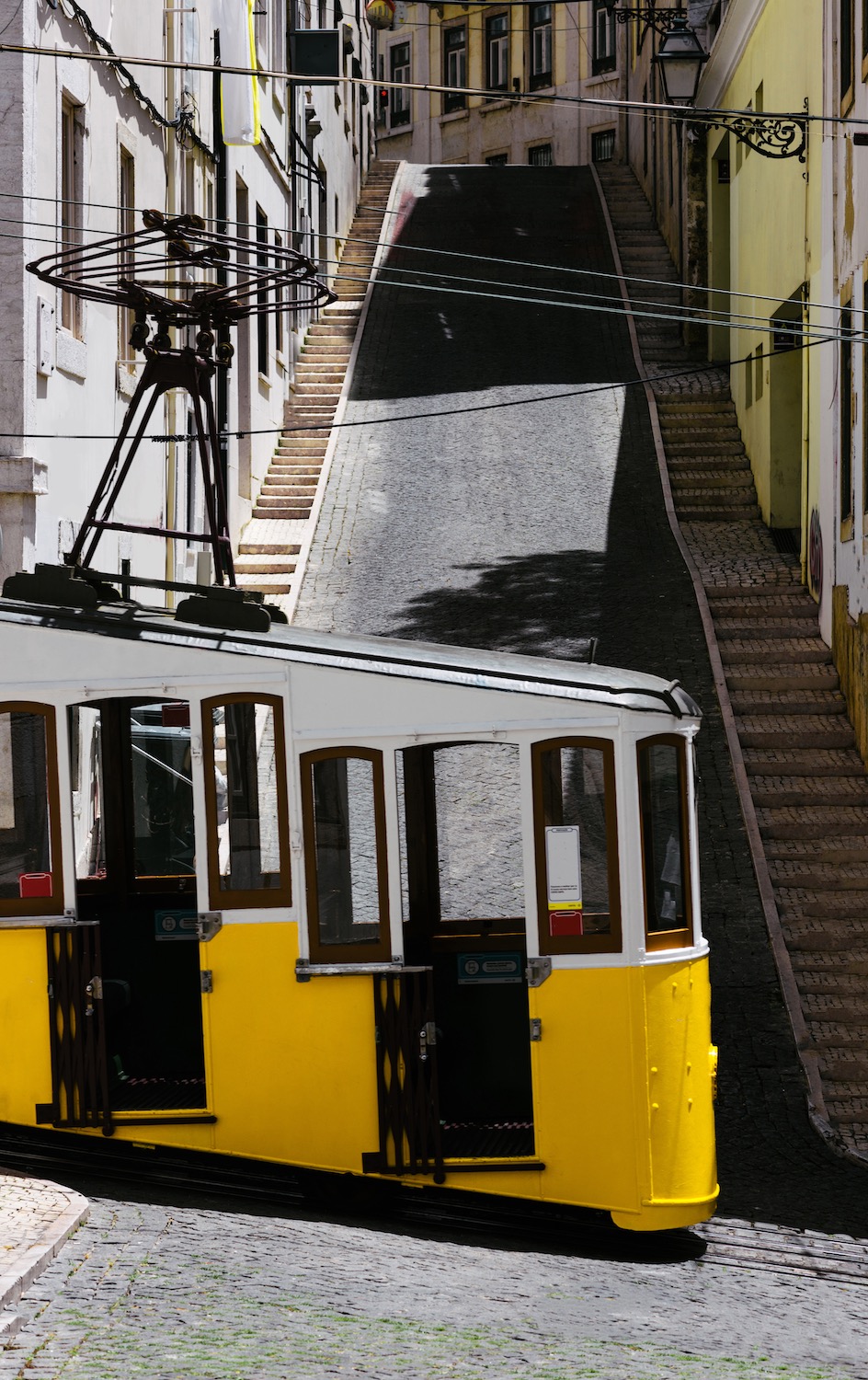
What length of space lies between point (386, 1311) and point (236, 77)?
17.4 m

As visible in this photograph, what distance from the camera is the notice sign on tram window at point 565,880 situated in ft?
26.0

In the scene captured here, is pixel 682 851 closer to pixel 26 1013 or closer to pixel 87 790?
pixel 87 790

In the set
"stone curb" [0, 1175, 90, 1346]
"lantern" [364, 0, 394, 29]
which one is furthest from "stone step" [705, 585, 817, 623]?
"lantern" [364, 0, 394, 29]

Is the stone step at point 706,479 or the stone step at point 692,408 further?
the stone step at point 692,408

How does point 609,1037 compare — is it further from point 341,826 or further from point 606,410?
point 606,410

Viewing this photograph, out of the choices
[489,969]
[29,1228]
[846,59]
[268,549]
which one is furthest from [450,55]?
[29,1228]

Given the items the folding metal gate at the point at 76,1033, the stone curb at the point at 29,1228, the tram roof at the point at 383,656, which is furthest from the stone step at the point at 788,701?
the stone curb at the point at 29,1228

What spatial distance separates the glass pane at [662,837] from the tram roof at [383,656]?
25 centimetres

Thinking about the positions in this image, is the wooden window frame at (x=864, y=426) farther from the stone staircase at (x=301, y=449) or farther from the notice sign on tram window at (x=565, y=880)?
the notice sign on tram window at (x=565, y=880)

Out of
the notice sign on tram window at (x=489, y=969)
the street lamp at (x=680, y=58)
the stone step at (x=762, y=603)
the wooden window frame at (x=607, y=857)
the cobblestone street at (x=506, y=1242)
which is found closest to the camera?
the cobblestone street at (x=506, y=1242)

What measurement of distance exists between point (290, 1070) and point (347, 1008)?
0.42 metres

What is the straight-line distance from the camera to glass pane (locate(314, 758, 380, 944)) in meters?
8.03

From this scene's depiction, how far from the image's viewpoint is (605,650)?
18.0 metres

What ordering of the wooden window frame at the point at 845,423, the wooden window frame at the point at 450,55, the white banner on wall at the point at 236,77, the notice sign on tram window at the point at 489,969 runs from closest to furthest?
1. the notice sign on tram window at the point at 489,969
2. the wooden window frame at the point at 845,423
3. the white banner on wall at the point at 236,77
4. the wooden window frame at the point at 450,55
